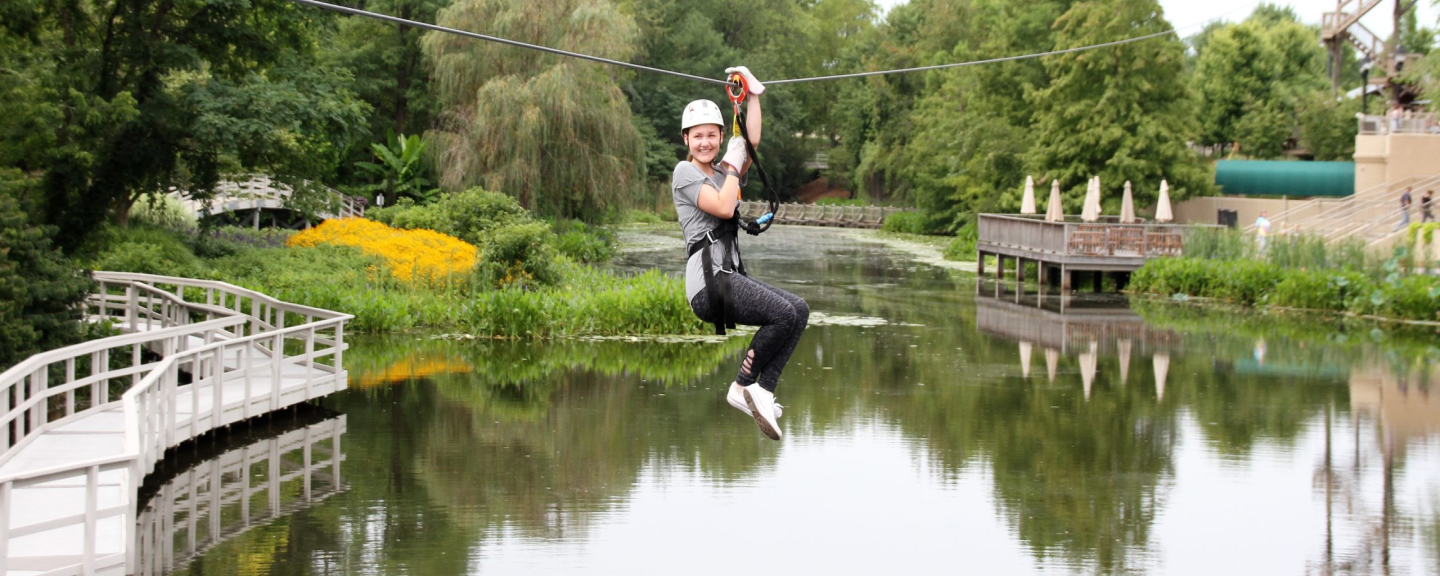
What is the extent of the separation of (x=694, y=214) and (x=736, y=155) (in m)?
0.40

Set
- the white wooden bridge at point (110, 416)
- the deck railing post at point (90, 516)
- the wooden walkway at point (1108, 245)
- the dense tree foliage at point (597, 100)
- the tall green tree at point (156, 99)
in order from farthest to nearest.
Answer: the wooden walkway at point (1108, 245), the dense tree foliage at point (597, 100), the tall green tree at point (156, 99), the white wooden bridge at point (110, 416), the deck railing post at point (90, 516)

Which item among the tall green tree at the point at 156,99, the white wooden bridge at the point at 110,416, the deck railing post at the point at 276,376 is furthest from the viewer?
the tall green tree at the point at 156,99

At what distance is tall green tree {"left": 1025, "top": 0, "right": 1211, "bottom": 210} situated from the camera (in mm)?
40312

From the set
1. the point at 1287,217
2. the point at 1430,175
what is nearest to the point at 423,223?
the point at 1287,217

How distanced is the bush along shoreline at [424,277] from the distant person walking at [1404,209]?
18270 millimetres

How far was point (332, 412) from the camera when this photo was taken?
1641 cm

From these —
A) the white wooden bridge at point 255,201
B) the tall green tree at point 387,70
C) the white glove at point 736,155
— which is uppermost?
the tall green tree at point 387,70

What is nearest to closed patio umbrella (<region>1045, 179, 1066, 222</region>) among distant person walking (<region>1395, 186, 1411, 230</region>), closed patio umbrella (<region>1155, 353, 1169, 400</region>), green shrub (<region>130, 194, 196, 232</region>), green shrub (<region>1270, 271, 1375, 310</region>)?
green shrub (<region>1270, 271, 1375, 310</region>)

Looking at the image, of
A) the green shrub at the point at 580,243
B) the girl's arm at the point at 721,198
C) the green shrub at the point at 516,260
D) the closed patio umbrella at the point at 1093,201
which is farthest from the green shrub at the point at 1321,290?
the girl's arm at the point at 721,198

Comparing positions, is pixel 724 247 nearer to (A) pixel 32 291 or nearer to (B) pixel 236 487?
(B) pixel 236 487

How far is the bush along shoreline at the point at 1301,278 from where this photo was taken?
1021 inches

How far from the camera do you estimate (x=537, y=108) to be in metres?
35.4

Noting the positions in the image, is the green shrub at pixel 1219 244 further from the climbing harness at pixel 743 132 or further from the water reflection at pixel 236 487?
the climbing harness at pixel 743 132

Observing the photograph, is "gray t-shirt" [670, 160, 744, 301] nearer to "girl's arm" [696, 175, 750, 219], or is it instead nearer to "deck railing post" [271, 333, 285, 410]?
"girl's arm" [696, 175, 750, 219]
